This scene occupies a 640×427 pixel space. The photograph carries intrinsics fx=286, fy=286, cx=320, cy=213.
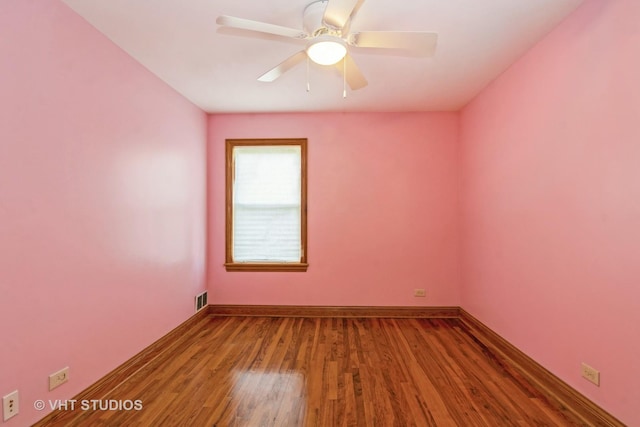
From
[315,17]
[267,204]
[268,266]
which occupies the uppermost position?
[315,17]

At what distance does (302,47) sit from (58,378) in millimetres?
2864

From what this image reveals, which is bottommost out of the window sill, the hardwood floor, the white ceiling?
the hardwood floor

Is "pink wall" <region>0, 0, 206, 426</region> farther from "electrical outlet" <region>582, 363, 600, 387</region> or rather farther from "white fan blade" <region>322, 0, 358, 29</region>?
"electrical outlet" <region>582, 363, 600, 387</region>

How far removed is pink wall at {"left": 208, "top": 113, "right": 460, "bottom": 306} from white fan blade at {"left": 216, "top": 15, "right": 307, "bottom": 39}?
2.19 metres

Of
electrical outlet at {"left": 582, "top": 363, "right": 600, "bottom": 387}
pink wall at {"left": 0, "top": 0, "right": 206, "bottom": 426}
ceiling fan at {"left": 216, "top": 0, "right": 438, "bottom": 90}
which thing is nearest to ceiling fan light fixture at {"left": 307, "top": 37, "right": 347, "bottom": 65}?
ceiling fan at {"left": 216, "top": 0, "right": 438, "bottom": 90}

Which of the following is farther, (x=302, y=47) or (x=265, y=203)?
(x=265, y=203)

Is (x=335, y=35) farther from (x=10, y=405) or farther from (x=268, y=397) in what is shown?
(x=10, y=405)

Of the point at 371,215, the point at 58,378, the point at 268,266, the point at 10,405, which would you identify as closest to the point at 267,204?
the point at 268,266

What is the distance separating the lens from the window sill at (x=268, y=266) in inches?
150

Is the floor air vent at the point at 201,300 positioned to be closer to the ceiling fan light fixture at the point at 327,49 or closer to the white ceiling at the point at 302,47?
the white ceiling at the point at 302,47

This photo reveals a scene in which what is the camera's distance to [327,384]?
2207 millimetres

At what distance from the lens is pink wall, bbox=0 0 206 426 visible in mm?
1551

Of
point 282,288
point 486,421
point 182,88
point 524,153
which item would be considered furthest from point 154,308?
point 524,153

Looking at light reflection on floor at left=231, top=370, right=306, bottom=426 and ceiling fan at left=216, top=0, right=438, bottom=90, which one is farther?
light reflection on floor at left=231, top=370, right=306, bottom=426
